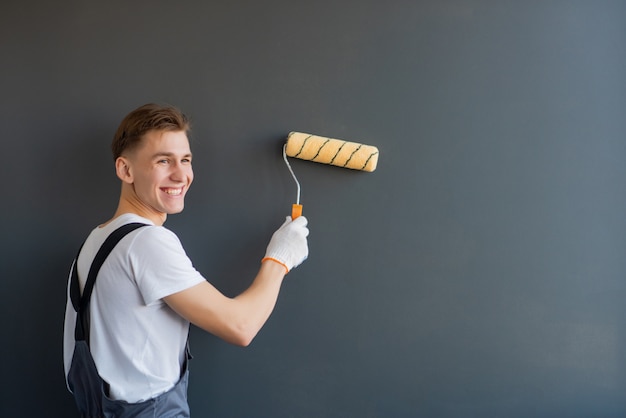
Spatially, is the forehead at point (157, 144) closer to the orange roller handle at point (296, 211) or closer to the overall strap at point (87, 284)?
the overall strap at point (87, 284)

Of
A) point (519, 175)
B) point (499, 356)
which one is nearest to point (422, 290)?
point (499, 356)

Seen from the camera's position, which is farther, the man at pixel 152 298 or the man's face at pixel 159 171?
the man's face at pixel 159 171

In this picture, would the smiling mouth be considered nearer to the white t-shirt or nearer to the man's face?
the man's face

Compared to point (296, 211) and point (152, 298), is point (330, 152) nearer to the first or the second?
point (296, 211)

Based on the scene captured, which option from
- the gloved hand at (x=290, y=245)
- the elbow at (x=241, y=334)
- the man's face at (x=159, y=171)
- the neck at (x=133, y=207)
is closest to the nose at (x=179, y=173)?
the man's face at (x=159, y=171)

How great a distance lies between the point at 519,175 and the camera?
135 cm

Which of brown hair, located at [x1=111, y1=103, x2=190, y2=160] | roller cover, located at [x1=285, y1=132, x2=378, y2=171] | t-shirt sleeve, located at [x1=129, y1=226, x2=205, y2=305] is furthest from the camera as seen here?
roller cover, located at [x1=285, y1=132, x2=378, y2=171]

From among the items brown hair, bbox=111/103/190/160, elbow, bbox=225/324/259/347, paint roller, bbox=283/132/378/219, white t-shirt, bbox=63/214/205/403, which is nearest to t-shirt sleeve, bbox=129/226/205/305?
white t-shirt, bbox=63/214/205/403

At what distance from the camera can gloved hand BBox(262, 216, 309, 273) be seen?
1.23 m

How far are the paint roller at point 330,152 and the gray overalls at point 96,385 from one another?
0.44 metres

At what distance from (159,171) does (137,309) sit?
325 millimetres

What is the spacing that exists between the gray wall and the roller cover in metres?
0.05

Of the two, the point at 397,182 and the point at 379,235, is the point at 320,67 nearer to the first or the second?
the point at 397,182

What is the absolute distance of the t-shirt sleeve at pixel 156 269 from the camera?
3.46 feet
